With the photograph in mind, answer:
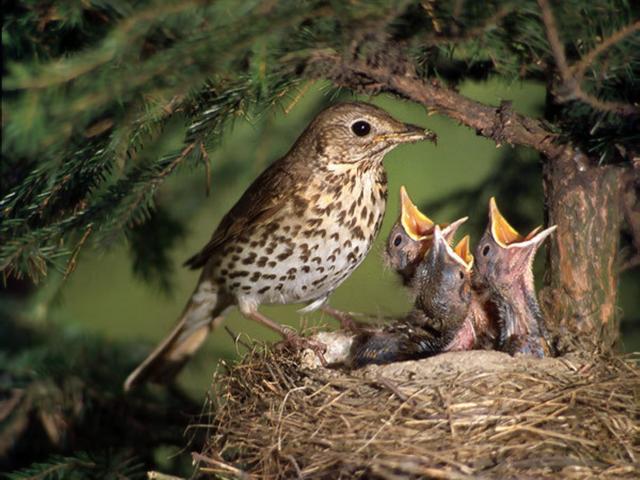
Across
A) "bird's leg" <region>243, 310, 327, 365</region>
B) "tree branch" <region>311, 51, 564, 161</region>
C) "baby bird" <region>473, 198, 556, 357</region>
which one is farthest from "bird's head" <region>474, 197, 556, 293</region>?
"bird's leg" <region>243, 310, 327, 365</region>

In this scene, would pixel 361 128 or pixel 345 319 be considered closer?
pixel 361 128

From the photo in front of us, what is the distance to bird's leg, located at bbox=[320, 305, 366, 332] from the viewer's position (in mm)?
3003

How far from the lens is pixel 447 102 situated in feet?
7.17

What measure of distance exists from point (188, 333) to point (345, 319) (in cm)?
60

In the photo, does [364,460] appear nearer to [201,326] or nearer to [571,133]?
[571,133]

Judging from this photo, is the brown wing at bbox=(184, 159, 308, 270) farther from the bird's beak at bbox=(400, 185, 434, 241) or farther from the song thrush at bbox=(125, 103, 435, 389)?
the bird's beak at bbox=(400, 185, 434, 241)

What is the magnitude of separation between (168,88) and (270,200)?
132cm

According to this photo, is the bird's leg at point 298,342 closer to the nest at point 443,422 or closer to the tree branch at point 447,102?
the nest at point 443,422

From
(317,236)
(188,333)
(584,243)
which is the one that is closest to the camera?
(584,243)

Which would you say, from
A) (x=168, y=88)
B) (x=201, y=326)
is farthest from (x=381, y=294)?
(x=168, y=88)

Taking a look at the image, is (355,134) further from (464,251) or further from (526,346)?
(526,346)

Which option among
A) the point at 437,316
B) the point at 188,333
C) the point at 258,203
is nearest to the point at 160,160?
the point at 258,203

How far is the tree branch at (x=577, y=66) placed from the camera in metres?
1.69

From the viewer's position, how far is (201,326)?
3311 mm
